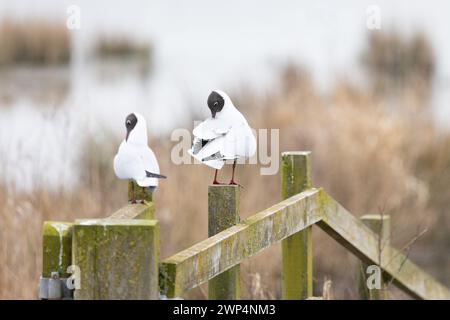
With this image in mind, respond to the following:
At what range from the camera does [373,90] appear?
431 inches

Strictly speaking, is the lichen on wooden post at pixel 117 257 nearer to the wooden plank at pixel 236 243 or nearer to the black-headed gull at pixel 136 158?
the wooden plank at pixel 236 243

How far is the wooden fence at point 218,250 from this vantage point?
2.57m

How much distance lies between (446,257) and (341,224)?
543cm

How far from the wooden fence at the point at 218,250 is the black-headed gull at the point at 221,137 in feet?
0.80

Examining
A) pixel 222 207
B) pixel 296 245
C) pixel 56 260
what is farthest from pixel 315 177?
pixel 56 260

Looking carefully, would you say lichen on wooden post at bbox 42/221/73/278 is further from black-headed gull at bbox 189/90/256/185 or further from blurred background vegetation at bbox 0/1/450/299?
blurred background vegetation at bbox 0/1/450/299

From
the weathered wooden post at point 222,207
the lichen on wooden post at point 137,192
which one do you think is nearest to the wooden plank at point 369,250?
the weathered wooden post at point 222,207

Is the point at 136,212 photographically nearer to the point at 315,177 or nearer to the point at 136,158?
the point at 136,158

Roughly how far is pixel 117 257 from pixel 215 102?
2.38ft

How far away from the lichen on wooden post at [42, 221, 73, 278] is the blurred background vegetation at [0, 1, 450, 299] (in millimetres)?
1599

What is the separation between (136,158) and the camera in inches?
121
